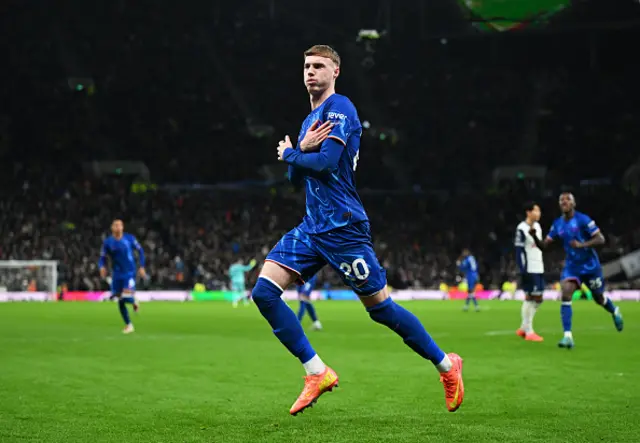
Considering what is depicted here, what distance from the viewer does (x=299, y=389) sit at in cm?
950

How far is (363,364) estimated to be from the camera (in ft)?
40.0

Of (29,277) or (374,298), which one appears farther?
(29,277)

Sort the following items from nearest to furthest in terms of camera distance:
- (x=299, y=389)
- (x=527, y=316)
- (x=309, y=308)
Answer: (x=299, y=389) < (x=527, y=316) < (x=309, y=308)

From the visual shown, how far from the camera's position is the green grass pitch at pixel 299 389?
6.76m

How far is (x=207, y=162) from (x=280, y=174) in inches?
156

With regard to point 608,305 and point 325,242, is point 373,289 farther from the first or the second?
point 608,305

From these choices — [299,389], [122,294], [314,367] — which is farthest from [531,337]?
[314,367]

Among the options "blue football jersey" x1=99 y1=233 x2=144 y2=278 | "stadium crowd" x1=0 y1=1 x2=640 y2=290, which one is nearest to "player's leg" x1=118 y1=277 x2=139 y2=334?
"blue football jersey" x1=99 y1=233 x2=144 y2=278

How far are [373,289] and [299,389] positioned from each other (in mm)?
3193

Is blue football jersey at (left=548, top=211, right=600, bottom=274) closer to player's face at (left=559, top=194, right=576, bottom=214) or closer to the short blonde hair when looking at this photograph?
player's face at (left=559, top=194, right=576, bottom=214)

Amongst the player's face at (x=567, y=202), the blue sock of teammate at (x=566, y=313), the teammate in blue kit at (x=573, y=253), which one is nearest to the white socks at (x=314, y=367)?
the teammate in blue kit at (x=573, y=253)

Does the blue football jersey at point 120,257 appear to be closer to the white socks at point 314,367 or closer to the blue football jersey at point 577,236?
the blue football jersey at point 577,236

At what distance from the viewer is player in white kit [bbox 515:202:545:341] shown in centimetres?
1608

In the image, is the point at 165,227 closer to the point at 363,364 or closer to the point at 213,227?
the point at 213,227
